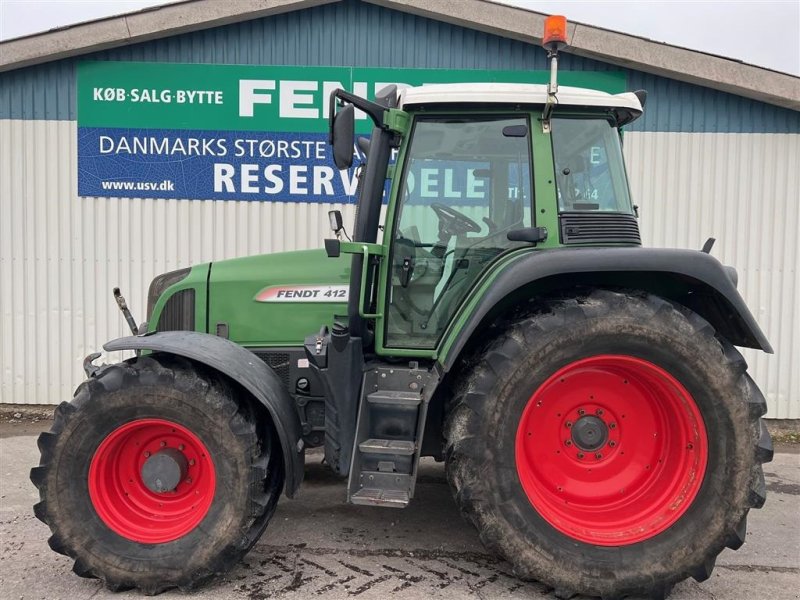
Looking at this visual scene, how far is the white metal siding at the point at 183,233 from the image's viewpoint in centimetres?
616

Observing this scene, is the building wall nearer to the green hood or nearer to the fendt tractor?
the green hood

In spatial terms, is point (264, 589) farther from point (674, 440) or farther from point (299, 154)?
point (299, 154)

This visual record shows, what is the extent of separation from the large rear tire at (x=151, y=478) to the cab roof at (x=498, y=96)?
172 cm

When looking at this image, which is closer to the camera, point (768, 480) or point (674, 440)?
point (674, 440)

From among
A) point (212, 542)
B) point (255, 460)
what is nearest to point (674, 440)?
point (255, 460)

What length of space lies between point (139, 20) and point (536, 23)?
376 cm

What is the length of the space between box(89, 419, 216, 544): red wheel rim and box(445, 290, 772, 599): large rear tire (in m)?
1.24

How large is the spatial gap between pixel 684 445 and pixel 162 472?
2.50 m

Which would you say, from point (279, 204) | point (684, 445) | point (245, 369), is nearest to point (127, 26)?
point (279, 204)

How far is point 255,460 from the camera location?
115 inches

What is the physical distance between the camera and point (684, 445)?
2.96 m

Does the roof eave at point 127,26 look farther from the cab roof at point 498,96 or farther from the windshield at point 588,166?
the windshield at point 588,166

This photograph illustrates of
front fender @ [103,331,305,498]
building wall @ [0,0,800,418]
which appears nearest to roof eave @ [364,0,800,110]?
building wall @ [0,0,800,418]

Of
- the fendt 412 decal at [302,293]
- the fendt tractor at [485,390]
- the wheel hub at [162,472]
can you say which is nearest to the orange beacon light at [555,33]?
the fendt tractor at [485,390]
